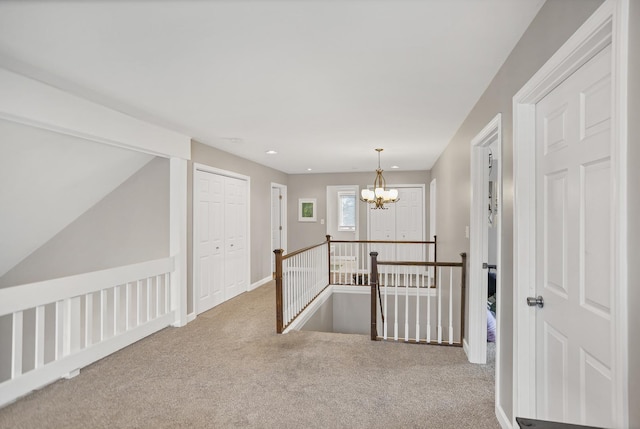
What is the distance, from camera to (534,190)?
5.70ft

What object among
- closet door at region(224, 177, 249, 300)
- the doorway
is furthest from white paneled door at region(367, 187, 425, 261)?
closet door at region(224, 177, 249, 300)

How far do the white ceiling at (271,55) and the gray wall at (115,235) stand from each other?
42.6 inches

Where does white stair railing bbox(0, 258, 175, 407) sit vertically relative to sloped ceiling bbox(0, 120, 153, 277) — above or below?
below

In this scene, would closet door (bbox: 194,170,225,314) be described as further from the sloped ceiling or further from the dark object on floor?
the dark object on floor

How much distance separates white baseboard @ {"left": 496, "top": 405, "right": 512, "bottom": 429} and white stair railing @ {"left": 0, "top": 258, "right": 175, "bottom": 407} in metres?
3.16

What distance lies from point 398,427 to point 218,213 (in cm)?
372

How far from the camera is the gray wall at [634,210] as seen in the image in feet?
2.92

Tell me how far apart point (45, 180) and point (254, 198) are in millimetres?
3166

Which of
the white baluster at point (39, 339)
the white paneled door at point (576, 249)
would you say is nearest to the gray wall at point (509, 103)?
the white paneled door at point (576, 249)

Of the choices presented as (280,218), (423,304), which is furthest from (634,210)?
(280,218)

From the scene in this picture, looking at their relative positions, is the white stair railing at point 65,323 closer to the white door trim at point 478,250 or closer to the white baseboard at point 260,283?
the white baseboard at point 260,283

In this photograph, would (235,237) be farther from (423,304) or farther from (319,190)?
(423,304)

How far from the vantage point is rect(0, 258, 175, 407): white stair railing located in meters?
2.35

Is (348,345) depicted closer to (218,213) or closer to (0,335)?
(218,213)
